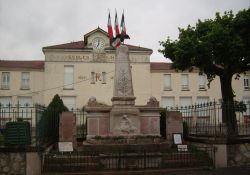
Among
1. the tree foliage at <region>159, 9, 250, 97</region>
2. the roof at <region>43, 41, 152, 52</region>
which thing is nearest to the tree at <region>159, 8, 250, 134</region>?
the tree foliage at <region>159, 9, 250, 97</region>

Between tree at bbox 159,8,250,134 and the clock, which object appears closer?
tree at bbox 159,8,250,134

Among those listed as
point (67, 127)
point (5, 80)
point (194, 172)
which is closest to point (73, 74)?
point (5, 80)

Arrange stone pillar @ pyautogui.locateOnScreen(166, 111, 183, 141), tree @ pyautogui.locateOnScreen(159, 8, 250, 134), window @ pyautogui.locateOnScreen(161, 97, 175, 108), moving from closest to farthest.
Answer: stone pillar @ pyautogui.locateOnScreen(166, 111, 183, 141) < tree @ pyautogui.locateOnScreen(159, 8, 250, 134) < window @ pyautogui.locateOnScreen(161, 97, 175, 108)

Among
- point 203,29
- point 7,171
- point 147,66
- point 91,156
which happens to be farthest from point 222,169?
point 147,66

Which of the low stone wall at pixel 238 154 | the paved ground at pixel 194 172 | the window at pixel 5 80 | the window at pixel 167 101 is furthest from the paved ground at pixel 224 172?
the window at pixel 5 80

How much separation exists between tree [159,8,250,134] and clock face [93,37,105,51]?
18.3 m

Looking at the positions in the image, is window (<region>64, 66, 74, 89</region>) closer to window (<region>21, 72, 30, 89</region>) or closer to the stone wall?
window (<region>21, 72, 30, 89</region>)

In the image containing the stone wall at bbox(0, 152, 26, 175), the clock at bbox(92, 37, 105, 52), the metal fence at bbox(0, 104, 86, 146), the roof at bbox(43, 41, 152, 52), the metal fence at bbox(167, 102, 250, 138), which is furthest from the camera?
the clock at bbox(92, 37, 105, 52)

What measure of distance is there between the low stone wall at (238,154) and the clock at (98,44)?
92.1 feet

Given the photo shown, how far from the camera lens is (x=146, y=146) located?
593 inches

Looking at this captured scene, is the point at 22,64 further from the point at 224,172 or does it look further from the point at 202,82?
the point at 224,172

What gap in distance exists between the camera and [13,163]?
481 inches

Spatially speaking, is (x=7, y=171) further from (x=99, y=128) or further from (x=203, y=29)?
(x=203, y=29)

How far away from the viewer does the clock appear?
132 feet
